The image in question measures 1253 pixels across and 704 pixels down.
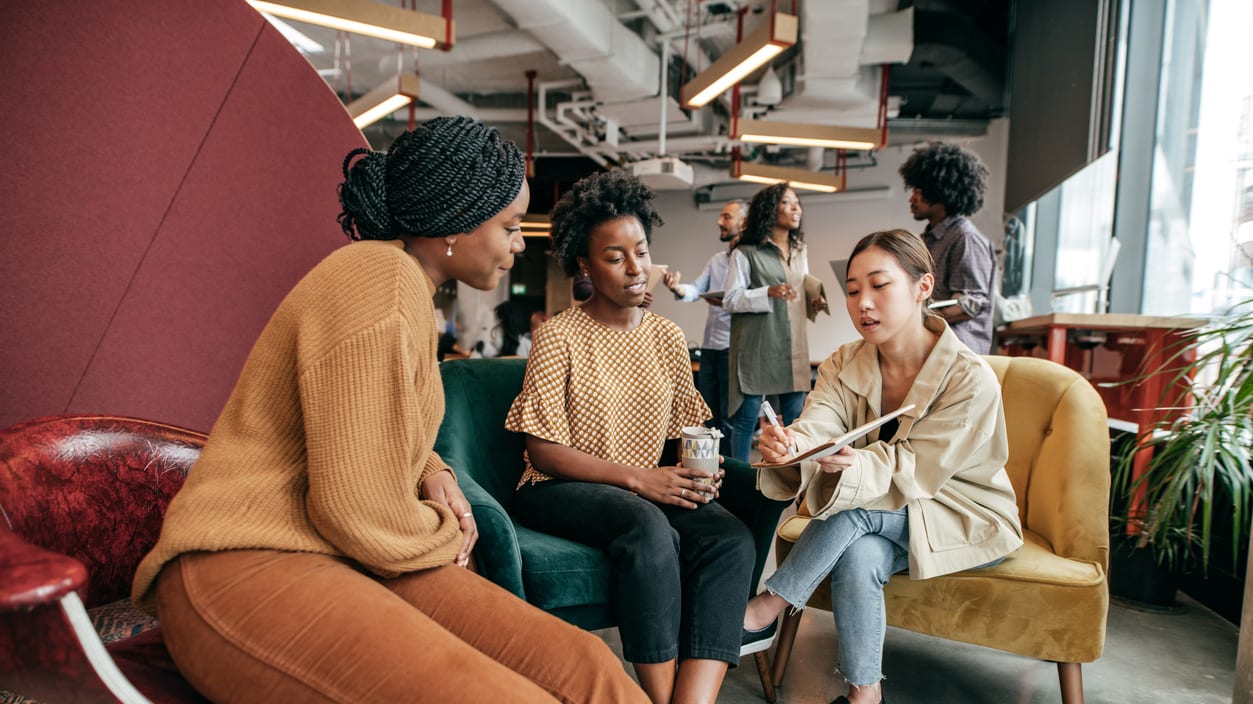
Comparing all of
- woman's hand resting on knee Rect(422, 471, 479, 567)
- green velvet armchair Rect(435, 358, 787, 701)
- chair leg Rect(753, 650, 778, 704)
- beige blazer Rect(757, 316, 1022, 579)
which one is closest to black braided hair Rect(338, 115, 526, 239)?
woman's hand resting on knee Rect(422, 471, 479, 567)

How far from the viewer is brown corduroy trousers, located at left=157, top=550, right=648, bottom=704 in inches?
33.9

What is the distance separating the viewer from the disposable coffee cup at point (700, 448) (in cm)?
159

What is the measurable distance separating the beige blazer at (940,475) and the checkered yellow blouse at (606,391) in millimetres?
337

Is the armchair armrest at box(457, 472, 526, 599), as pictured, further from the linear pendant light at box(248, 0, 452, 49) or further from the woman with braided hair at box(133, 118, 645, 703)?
the linear pendant light at box(248, 0, 452, 49)

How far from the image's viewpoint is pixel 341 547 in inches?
39.4

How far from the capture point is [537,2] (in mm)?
4891

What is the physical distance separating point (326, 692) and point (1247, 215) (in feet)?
13.1

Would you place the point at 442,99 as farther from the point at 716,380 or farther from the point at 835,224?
the point at 835,224

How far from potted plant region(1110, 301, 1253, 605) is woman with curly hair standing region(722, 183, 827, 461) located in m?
1.42

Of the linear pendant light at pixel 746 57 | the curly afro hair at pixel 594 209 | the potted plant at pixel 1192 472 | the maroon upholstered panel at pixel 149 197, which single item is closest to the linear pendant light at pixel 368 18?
the linear pendant light at pixel 746 57

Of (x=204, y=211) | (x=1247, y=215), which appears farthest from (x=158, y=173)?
(x=1247, y=215)

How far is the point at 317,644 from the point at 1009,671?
2081 millimetres

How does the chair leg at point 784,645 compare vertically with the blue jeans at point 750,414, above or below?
below

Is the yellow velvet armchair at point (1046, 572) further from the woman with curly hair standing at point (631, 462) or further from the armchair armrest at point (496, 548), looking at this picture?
the armchair armrest at point (496, 548)
